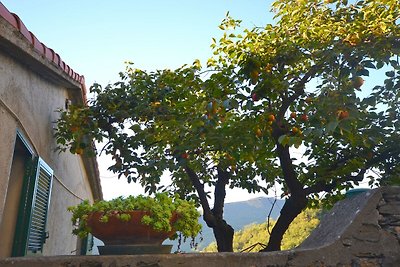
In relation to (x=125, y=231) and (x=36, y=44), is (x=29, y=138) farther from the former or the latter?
(x=125, y=231)

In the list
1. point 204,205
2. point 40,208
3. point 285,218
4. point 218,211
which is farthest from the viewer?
point 218,211

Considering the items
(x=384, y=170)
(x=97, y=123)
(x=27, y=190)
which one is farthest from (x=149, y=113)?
(x=384, y=170)

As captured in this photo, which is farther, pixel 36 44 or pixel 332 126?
pixel 36 44

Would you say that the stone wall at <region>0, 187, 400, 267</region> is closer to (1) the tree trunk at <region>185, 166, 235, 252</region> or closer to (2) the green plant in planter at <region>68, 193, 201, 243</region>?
(2) the green plant in planter at <region>68, 193, 201, 243</region>

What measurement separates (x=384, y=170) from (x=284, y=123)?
255 centimetres

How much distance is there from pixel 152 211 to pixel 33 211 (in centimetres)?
218

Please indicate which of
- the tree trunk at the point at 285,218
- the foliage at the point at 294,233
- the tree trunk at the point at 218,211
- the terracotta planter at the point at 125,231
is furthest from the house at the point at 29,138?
the foliage at the point at 294,233

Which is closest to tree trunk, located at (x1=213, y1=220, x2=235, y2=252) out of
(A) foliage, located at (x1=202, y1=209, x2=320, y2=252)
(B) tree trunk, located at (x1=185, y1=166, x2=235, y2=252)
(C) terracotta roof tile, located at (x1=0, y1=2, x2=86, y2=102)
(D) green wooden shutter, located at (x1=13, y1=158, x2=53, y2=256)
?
(B) tree trunk, located at (x1=185, y1=166, x2=235, y2=252)

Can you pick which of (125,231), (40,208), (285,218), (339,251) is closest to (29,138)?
(40,208)

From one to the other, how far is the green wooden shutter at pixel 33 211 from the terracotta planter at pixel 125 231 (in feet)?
5.57

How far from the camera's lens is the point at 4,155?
→ 3.43m

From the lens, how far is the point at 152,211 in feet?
9.33

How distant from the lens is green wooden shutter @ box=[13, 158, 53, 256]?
4.09 meters

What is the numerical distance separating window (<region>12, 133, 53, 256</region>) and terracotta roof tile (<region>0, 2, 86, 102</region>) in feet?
4.08
